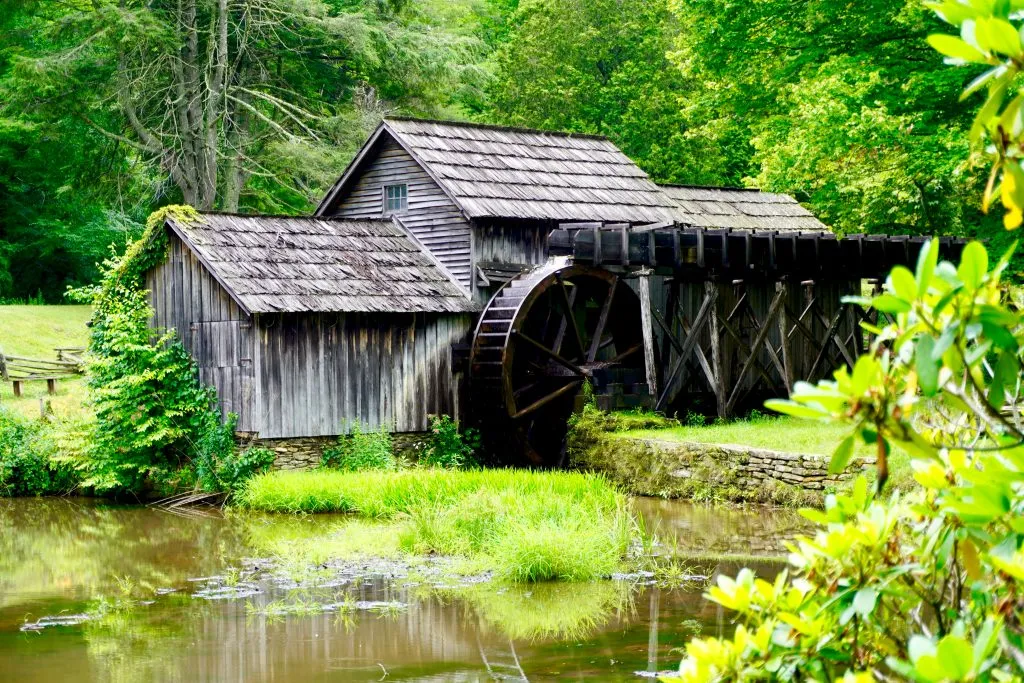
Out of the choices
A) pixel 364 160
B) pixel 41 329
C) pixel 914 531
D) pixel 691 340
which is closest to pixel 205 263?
pixel 364 160

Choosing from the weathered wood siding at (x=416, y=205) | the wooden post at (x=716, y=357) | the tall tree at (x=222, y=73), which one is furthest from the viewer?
the tall tree at (x=222, y=73)

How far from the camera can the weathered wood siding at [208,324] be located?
1902cm

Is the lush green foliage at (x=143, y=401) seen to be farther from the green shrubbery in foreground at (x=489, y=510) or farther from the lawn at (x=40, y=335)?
the lawn at (x=40, y=335)

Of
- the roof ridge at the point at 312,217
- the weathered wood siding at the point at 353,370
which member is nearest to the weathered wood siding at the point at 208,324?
the weathered wood siding at the point at 353,370

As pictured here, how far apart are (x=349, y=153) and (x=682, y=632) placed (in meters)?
24.6

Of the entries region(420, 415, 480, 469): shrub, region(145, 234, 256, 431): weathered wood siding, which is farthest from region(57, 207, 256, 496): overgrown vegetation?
region(420, 415, 480, 469): shrub

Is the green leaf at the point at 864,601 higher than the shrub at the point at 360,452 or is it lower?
higher

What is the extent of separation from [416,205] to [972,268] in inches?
796

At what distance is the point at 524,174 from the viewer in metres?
22.9

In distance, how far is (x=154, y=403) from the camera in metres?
19.3

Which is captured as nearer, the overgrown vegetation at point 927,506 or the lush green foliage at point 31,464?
the overgrown vegetation at point 927,506

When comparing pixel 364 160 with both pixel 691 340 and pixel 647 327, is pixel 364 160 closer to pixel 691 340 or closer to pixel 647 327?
pixel 647 327

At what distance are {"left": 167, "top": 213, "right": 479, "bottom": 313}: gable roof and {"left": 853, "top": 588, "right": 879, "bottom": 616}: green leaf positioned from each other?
52.5ft

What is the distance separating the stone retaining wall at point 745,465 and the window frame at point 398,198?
260 inches
